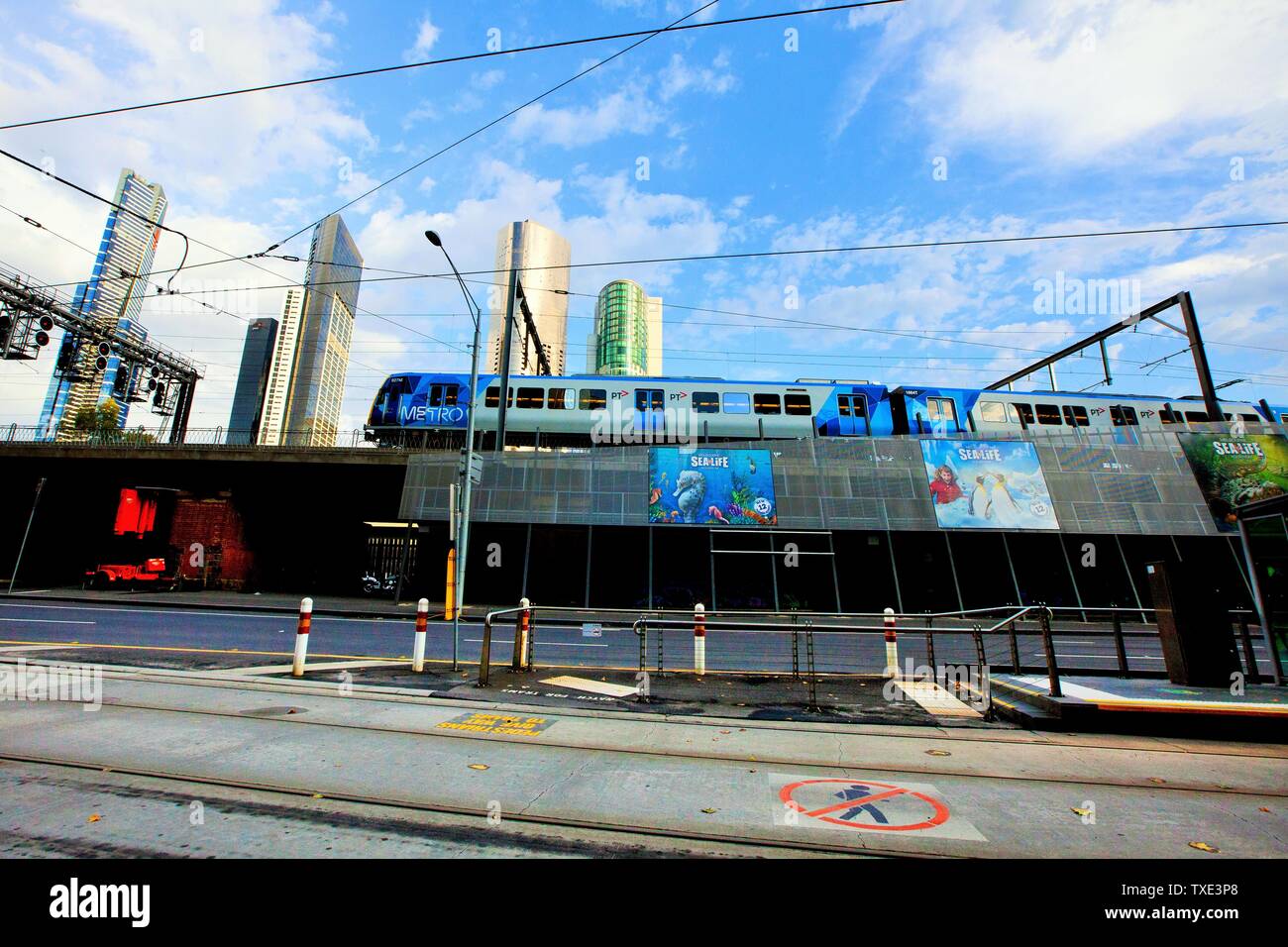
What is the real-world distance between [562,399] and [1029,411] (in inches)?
882

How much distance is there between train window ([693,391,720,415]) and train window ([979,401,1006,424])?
502 inches

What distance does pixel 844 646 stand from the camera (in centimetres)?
1469

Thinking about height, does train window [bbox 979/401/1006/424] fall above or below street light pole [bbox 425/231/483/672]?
above

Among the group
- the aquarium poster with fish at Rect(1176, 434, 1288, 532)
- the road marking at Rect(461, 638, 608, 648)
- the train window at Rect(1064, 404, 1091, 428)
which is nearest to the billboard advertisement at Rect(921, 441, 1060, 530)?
the train window at Rect(1064, 404, 1091, 428)

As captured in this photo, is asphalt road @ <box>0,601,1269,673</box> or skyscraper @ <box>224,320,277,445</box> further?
skyscraper @ <box>224,320,277,445</box>

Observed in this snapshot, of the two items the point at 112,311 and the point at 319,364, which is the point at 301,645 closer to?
the point at 112,311

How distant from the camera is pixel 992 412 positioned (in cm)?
2659

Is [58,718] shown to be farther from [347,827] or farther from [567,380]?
[567,380]

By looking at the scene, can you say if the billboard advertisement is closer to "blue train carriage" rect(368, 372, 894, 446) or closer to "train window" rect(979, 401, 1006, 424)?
"train window" rect(979, 401, 1006, 424)

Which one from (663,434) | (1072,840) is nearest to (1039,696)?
(1072,840)

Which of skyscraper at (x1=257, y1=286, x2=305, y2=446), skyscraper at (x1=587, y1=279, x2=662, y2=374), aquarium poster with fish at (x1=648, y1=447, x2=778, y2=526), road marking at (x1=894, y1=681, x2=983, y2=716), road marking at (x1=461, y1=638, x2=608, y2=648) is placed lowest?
road marking at (x1=894, y1=681, x2=983, y2=716)

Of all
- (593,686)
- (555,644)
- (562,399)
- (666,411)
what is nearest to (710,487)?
(666,411)

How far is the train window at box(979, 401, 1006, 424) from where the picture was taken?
86.9 feet

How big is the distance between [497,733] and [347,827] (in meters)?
2.49
